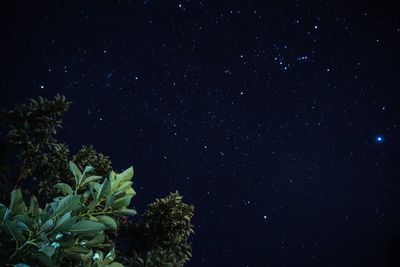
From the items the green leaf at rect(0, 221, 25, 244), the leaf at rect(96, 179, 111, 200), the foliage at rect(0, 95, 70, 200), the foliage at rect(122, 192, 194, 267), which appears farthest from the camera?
the foliage at rect(122, 192, 194, 267)

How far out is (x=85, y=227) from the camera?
875 mm

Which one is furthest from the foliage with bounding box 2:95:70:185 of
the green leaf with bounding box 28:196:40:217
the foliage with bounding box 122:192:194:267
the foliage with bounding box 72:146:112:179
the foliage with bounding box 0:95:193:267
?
the green leaf with bounding box 28:196:40:217

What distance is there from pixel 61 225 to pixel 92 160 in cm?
641

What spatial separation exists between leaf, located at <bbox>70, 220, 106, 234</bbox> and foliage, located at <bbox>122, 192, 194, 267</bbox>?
719cm

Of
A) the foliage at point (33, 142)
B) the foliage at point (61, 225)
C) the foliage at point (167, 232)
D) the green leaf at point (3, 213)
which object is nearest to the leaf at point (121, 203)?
the foliage at point (61, 225)

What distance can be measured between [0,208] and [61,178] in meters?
5.85

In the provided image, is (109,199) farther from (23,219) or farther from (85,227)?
(23,219)

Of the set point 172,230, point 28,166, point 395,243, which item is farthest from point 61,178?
point 395,243

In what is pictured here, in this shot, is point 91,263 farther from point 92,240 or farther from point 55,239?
point 55,239

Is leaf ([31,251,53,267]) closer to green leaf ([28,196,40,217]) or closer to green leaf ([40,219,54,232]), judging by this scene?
green leaf ([40,219,54,232])

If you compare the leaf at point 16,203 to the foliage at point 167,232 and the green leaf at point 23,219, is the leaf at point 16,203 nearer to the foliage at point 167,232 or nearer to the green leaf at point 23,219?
the green leaf at point 23,219

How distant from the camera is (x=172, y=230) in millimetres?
8031

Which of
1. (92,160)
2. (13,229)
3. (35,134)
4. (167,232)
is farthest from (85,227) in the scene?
(167,232)

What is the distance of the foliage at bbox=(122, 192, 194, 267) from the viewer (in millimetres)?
7988
